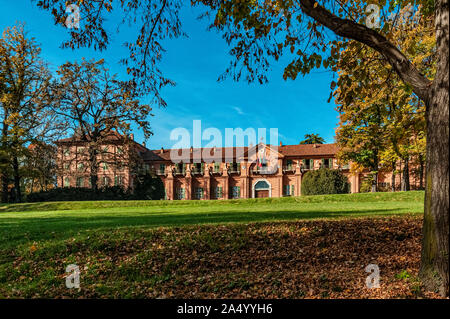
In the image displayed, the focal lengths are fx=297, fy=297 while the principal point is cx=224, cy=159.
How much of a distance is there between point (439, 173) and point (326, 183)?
33.0m

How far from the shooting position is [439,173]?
3.63 metres

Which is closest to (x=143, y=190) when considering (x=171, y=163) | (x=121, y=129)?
(x=121, y=129)

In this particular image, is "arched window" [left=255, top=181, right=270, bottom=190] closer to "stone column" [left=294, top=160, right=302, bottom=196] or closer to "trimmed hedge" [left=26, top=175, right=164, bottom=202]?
"stone column" [left=294, top=160, right=302, bottom=196]

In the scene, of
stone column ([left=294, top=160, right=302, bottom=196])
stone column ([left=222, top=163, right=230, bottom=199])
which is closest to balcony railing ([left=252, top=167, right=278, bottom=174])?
stone column ([left=294, top=160, right=302, bottom=196])

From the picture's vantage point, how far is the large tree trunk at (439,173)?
11.8ft

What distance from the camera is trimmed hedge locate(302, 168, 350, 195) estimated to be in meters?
35.0

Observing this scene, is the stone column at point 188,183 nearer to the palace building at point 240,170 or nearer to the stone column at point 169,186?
the palace building at point 240,170

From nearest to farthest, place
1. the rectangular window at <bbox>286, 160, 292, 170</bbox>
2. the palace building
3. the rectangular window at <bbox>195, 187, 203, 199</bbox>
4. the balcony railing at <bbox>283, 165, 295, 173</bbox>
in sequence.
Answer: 1. the palace building
2. the balcony railing at <bbox>283, 165, 295, 173</bbox>
3. the rectangular window at <bbox>286, 160, 292, 170</bbox>
4. the rectangular window at <bbox>195, 187, 203, 199</bbox>

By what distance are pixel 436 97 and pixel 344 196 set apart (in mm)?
20265

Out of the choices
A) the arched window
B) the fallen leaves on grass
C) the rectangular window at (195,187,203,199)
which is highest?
the fallen leaves on grass

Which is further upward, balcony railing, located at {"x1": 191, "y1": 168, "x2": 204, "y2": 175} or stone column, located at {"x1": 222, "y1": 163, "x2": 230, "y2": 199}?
balcony railing, located at {"x1": 191, "y1": 168, "x2": 204, "y2": 175}

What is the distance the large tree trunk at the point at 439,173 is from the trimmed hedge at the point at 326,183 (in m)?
32.6

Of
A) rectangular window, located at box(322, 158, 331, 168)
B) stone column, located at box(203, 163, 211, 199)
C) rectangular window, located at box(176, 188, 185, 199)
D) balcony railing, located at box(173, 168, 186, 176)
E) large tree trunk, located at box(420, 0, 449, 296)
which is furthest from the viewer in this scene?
balcony railing, located at box(173, 168, 186, 176)

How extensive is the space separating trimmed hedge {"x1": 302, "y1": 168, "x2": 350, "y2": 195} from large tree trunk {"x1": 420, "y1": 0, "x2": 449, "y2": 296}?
32639mm
